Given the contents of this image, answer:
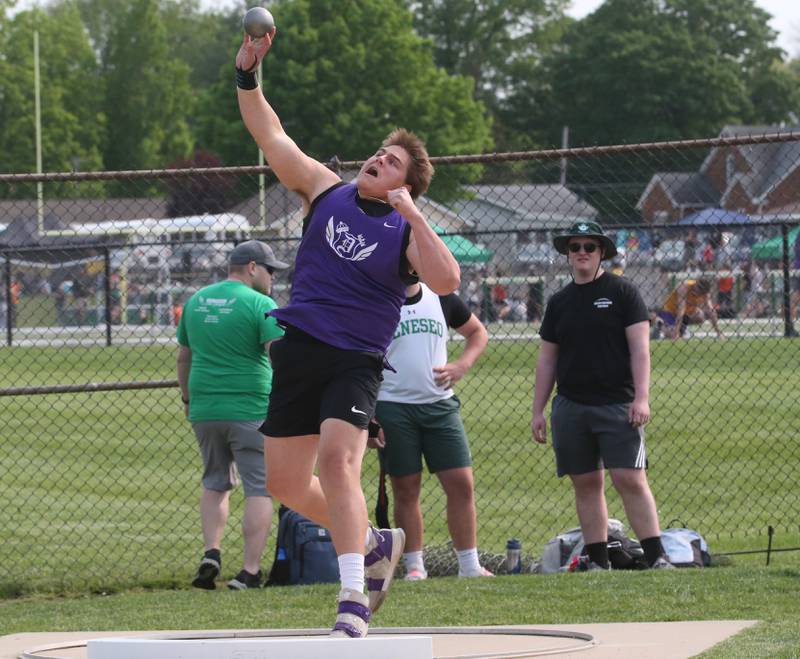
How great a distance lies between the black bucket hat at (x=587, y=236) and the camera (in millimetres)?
7520

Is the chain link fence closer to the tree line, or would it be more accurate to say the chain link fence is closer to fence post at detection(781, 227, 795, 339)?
fence post at detection(781, 227, 795, 339)

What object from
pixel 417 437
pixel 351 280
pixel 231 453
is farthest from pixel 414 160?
pixel 231 453

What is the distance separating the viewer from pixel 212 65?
8844cm

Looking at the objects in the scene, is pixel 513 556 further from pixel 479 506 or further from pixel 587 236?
pixel 479 506

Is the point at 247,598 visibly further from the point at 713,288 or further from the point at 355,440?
the point at 713,288

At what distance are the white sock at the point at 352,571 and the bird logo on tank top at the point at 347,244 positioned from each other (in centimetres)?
112

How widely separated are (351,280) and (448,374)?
265 cm

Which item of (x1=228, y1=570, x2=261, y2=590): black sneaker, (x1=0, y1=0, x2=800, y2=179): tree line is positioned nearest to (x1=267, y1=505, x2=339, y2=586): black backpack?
(x1=228, y1=570, x2=261, y2=590): black sneaker

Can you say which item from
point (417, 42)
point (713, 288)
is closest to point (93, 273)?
point (713, 288)

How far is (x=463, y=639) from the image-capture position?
5453 millimetres

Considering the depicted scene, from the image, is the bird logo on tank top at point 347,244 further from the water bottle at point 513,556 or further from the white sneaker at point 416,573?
the water bottle at point 513,556

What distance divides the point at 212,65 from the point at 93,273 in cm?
6818

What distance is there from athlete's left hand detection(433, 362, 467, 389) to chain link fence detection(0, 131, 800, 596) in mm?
1197

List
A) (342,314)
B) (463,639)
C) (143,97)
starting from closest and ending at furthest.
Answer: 1. (342,314)
2. (463,639)
3. (143,97)
